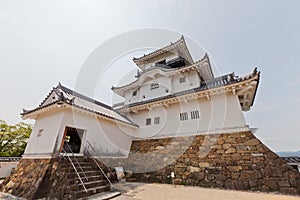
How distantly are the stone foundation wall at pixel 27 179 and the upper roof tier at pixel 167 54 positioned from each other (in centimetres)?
1162

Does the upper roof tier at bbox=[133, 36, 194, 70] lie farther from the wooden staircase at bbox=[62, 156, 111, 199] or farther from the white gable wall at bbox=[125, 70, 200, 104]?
the wooden staircase at bbox=[62, 156, 111, 199]

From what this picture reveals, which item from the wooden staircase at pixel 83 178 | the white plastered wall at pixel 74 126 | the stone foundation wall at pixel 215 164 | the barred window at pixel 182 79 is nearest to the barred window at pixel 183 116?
the stone foundation wall at pixel 215 164

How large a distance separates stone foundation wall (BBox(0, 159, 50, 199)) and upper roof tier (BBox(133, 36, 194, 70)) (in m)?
11.6

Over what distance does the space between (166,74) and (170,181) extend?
754cm

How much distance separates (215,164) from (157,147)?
320 centimetres

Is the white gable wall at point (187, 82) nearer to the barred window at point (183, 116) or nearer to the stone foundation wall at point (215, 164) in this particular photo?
the barred window at point (183, 116)

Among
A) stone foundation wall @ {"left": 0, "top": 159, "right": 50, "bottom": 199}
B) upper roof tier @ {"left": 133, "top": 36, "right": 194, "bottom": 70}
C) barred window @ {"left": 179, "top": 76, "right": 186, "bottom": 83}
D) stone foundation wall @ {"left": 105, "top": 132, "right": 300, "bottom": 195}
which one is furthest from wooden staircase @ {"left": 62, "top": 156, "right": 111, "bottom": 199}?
upper roof tier @ {"left": 133, "top": 36, "right": 194, "bottom": 70}

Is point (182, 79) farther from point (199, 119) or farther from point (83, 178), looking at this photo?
point (83, 178)

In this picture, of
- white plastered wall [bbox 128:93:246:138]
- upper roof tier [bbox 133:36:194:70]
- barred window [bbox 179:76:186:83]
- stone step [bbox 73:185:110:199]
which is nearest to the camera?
stone step [bbox 73:185:110:199]

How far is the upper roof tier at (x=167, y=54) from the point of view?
41.4ft

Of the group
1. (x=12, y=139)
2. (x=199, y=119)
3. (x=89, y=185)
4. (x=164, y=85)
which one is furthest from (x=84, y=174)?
(x=12, y=139)

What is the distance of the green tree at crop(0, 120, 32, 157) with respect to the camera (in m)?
14.7

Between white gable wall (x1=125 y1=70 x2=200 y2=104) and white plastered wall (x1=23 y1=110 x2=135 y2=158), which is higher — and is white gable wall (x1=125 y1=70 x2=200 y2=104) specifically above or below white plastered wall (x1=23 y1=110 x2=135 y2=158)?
above

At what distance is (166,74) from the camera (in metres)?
11.2
